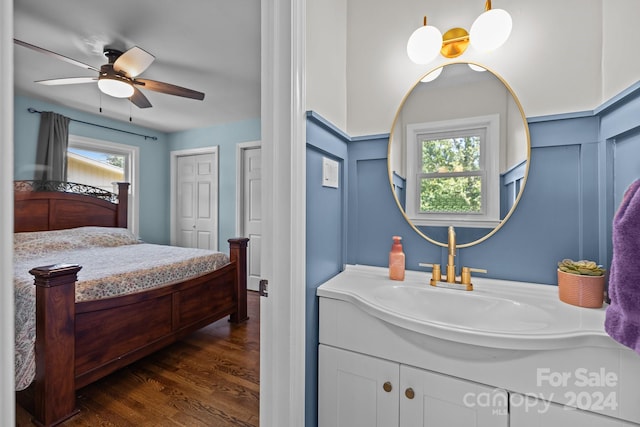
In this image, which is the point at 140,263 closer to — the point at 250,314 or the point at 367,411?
the point at 250,314

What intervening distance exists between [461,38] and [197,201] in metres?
4.03

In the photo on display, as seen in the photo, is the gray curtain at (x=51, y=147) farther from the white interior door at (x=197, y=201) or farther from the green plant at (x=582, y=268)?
the green plant at (x=582, y=268)

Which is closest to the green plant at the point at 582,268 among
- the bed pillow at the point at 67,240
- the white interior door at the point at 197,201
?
the bed pillow at the point at 67,240

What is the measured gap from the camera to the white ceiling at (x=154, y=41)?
1.79 meters

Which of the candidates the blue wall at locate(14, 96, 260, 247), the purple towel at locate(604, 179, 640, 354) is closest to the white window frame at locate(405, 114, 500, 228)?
the purple towel at locate(604, 179, 640, 354)

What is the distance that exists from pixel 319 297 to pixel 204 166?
12.3 ft

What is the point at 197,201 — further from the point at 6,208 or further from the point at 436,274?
the point at 6,208

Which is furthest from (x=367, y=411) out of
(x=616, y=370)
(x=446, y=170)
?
(x=446, y=170)

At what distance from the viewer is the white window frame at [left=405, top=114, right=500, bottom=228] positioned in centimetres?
123

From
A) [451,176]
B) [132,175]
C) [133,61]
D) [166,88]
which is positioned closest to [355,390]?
[451,176]

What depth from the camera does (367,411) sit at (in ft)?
3.45

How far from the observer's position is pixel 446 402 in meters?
0.93

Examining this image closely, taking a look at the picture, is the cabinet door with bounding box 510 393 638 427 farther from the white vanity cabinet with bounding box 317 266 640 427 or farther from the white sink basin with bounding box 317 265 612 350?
the white sink basin with bounding box 317 265 612 350

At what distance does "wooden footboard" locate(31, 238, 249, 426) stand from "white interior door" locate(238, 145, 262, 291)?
4.21 ft
